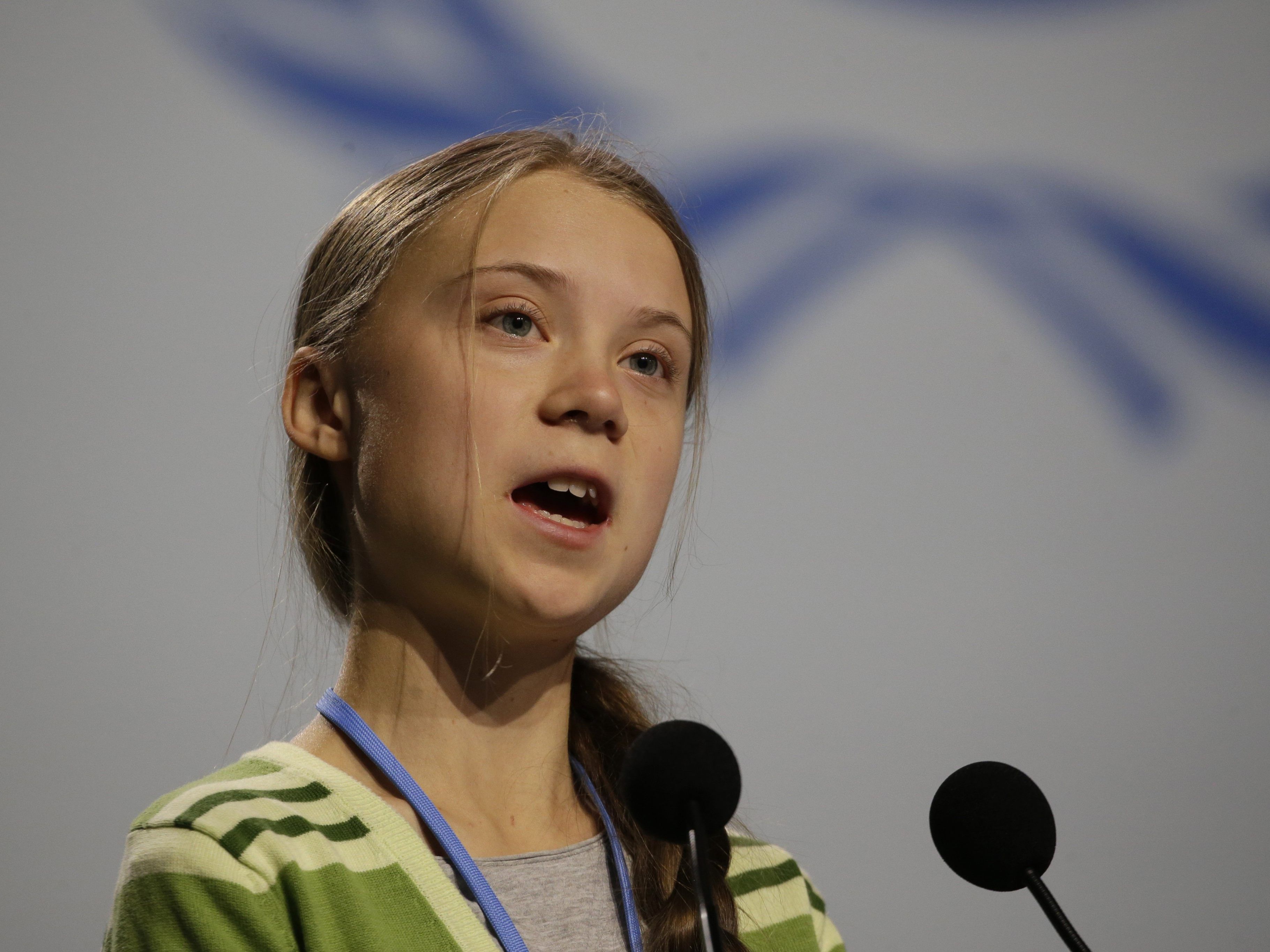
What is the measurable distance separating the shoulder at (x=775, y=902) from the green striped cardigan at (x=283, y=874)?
0.75ft

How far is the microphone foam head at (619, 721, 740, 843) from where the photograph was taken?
58 cm

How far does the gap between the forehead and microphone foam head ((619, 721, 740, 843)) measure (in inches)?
12.1

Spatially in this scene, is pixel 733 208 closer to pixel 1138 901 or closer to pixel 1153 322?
pixel 1153 322

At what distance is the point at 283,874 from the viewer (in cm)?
63

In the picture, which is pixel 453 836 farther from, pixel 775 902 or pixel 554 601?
pixel 775 902

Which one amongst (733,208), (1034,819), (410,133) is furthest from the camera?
(733,208)

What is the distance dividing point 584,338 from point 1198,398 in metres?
1.14

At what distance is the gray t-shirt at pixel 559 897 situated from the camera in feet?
2.35

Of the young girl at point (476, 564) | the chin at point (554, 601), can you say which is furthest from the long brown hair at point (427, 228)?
the chin at point (554, 601)

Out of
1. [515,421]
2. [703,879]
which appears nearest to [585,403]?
[515,421]

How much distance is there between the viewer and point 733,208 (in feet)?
5.00

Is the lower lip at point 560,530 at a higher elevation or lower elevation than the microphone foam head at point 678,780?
higher

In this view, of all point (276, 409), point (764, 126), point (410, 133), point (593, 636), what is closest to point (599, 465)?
point (593, 636)

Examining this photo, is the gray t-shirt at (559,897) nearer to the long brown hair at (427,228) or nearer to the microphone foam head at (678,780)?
the long brown hair at (427,228)
